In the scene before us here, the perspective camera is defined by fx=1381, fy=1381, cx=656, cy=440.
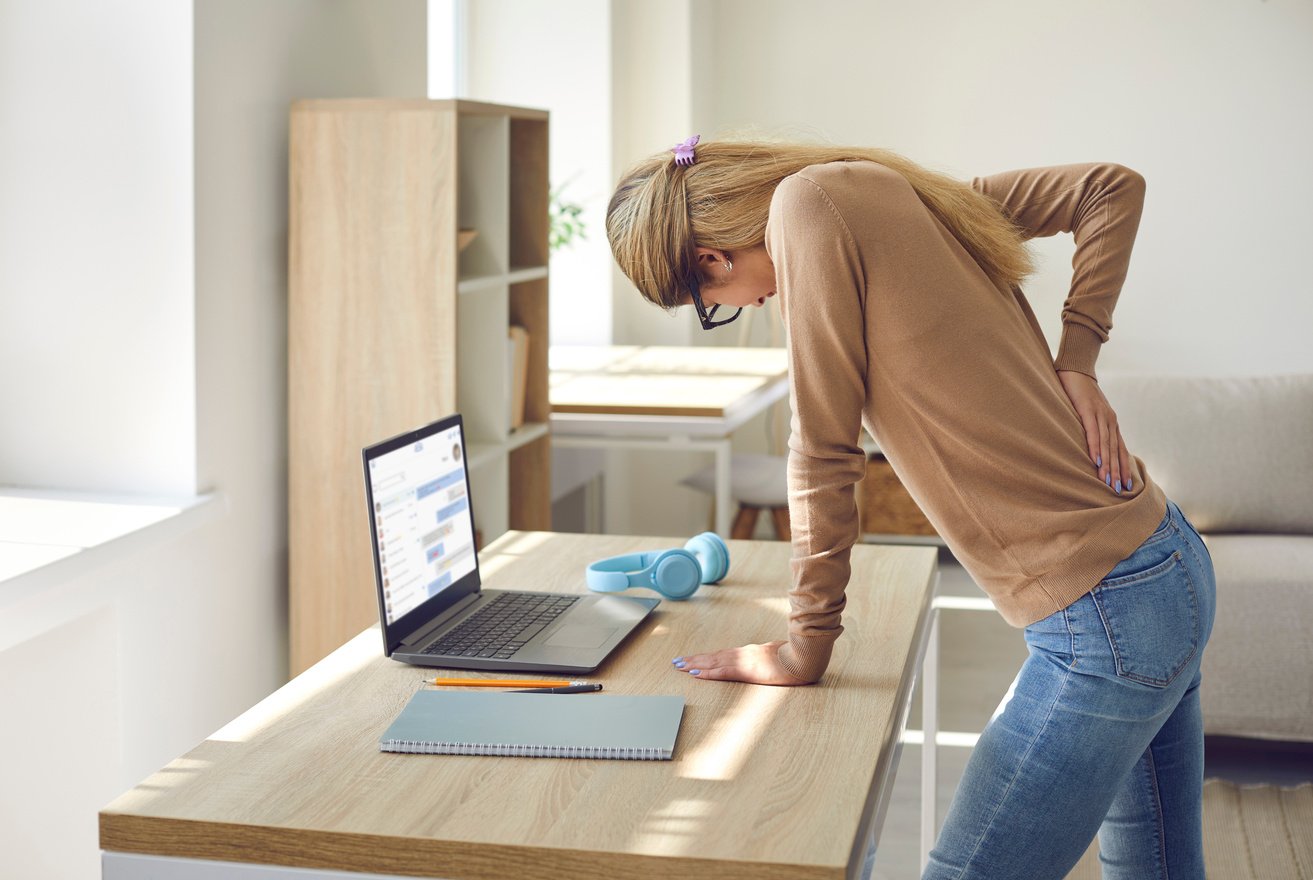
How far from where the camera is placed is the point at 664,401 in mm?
3506

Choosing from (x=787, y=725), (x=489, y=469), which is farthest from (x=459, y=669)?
(x=489, y=469)

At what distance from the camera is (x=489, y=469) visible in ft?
9.61

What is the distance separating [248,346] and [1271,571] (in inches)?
87.0

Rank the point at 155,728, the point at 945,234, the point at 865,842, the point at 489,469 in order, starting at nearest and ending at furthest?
the point at 865,842, the point at 945,234, the point at 155,728, the point at 489,469

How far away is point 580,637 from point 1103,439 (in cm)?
61

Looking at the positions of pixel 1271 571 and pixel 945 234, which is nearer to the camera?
pixel 945 234

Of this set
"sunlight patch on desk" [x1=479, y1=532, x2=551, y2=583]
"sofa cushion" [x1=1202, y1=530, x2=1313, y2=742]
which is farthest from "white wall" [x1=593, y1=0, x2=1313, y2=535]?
"sunlight patch on desk" [x1=479, y1=532, x2=551, y2=583]

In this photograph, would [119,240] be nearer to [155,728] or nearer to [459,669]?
[155,728]

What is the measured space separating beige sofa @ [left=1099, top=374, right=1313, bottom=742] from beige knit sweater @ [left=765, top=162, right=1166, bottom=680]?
188cm

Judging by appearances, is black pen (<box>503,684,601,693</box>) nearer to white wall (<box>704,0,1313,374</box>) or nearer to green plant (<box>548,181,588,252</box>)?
green plant (<box>548,181,588,252</box>)

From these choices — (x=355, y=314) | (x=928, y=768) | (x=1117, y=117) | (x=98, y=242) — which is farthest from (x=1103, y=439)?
(x=1117, y=117)

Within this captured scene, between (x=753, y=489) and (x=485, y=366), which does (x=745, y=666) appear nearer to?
(x=485, y=366)

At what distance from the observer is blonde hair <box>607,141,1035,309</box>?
1.34 meters

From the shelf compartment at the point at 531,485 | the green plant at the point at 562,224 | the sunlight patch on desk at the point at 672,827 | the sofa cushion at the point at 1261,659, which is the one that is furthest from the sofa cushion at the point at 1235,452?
the sunlight patch on desk at the point at 672,827
